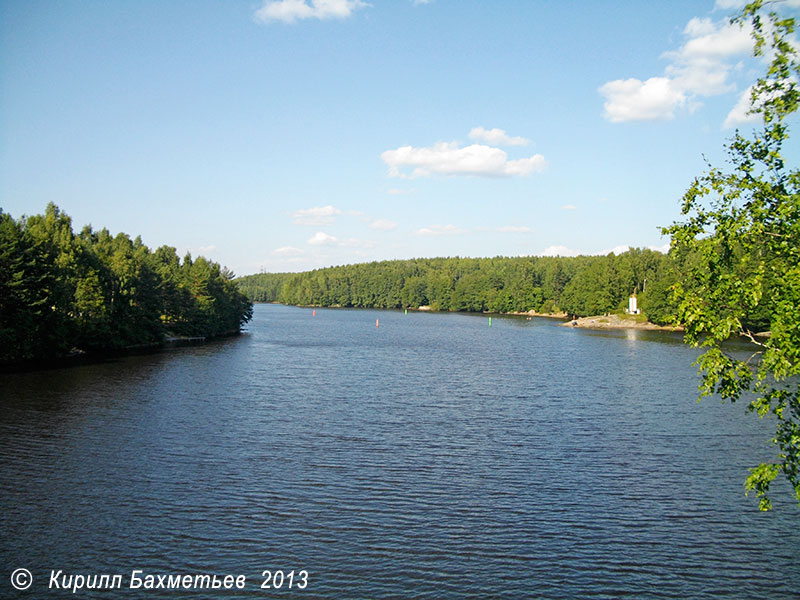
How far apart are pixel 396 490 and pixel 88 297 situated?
155ft

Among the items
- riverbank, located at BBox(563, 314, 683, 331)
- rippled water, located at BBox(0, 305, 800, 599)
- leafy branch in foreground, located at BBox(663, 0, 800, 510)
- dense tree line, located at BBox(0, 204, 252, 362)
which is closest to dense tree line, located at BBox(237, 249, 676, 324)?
riverbank, located at BBox(563, 314, 683, 331)

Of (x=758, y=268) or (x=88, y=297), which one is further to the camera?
(x=88, y=297)

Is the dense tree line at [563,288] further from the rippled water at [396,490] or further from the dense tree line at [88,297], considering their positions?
the rippled water at [396,490]

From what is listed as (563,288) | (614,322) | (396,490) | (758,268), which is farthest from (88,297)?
(563,288)

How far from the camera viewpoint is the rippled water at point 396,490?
14930mm

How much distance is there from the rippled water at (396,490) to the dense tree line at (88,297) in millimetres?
8884

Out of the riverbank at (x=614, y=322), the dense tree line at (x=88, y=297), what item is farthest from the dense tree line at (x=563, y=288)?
the dense tree line at (x=88, y=297)

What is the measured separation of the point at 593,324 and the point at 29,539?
10879 cm

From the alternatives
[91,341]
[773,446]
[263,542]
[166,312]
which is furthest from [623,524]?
[166,312]

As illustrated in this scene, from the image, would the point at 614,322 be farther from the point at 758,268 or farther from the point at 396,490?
the point at 758,268

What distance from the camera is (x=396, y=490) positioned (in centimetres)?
2012

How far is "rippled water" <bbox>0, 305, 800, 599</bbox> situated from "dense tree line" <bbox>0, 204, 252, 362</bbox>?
888 cm

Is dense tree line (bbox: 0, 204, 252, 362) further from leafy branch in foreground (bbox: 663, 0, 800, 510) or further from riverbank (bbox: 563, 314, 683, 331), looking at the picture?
riverbank (bbox: 563, 314, 683, 331)

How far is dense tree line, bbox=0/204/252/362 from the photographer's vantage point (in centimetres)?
4569
